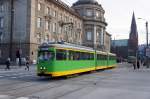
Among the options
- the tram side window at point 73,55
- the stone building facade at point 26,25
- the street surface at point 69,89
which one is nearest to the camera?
the street surface at point 69,89

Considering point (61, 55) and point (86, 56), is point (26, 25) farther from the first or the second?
point (61, 55)

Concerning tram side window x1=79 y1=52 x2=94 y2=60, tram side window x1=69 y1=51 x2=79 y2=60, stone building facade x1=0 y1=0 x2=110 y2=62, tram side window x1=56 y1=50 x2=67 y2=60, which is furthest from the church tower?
tram side window x1=56 y1=50 x2=67 y2=60

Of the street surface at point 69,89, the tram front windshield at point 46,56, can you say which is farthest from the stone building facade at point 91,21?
the street surface at point 69,89

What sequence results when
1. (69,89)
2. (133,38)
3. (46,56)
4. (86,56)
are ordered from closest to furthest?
(69,89) → (46,56) → (86,56) → (133,38)

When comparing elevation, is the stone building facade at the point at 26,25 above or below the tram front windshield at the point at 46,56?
above

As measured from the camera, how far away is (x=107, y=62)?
48469 mm

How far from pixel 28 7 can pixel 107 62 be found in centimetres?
2350

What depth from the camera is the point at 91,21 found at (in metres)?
108

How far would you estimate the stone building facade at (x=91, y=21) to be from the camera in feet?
354

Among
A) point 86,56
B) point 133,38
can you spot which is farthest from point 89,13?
point 86,56

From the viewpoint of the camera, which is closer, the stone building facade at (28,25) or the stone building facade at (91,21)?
the stone building facade at (28,25)

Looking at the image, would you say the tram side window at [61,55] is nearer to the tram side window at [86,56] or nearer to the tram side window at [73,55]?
the tram side window at [73,55]

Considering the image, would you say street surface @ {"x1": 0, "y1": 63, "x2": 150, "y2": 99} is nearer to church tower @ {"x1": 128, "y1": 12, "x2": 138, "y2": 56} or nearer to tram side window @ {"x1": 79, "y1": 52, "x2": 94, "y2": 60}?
tram side window @ {"x1": 79, "y1": 52, "x2": 94, "y2": 60}

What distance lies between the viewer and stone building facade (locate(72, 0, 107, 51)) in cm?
10788
